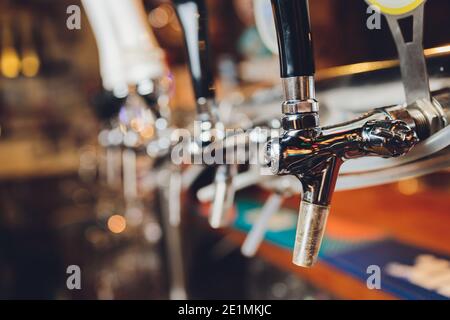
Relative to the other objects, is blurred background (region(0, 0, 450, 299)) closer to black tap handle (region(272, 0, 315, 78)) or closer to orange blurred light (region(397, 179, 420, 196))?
orange blurred light (region(397, 179, 420, 196))

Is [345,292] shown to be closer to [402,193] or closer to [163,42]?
[402,193]

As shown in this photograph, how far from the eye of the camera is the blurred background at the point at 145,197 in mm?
1189

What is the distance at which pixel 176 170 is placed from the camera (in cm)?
128

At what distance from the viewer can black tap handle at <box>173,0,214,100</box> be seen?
0.75 meters

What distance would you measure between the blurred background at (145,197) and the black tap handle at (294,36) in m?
0.28

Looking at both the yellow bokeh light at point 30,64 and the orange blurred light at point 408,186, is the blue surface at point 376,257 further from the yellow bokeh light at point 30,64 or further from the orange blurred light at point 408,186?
the yellow bokeh light at point 30,64

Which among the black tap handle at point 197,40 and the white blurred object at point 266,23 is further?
the white blurred object at point 266,23

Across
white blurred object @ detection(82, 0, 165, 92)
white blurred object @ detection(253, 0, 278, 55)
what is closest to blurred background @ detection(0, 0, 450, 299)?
white blurred object @ detection(253, 0, 278, 55)

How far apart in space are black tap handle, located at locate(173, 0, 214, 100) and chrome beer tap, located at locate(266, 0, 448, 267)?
26cm

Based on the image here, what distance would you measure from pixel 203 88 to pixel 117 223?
210 cm

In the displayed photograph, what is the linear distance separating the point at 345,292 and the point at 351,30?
0.59 metres

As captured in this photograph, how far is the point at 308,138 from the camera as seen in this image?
0.53 meters

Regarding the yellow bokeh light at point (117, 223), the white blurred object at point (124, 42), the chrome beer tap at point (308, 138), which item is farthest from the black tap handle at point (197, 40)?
the yellow bokeh light at point (117, 223)
